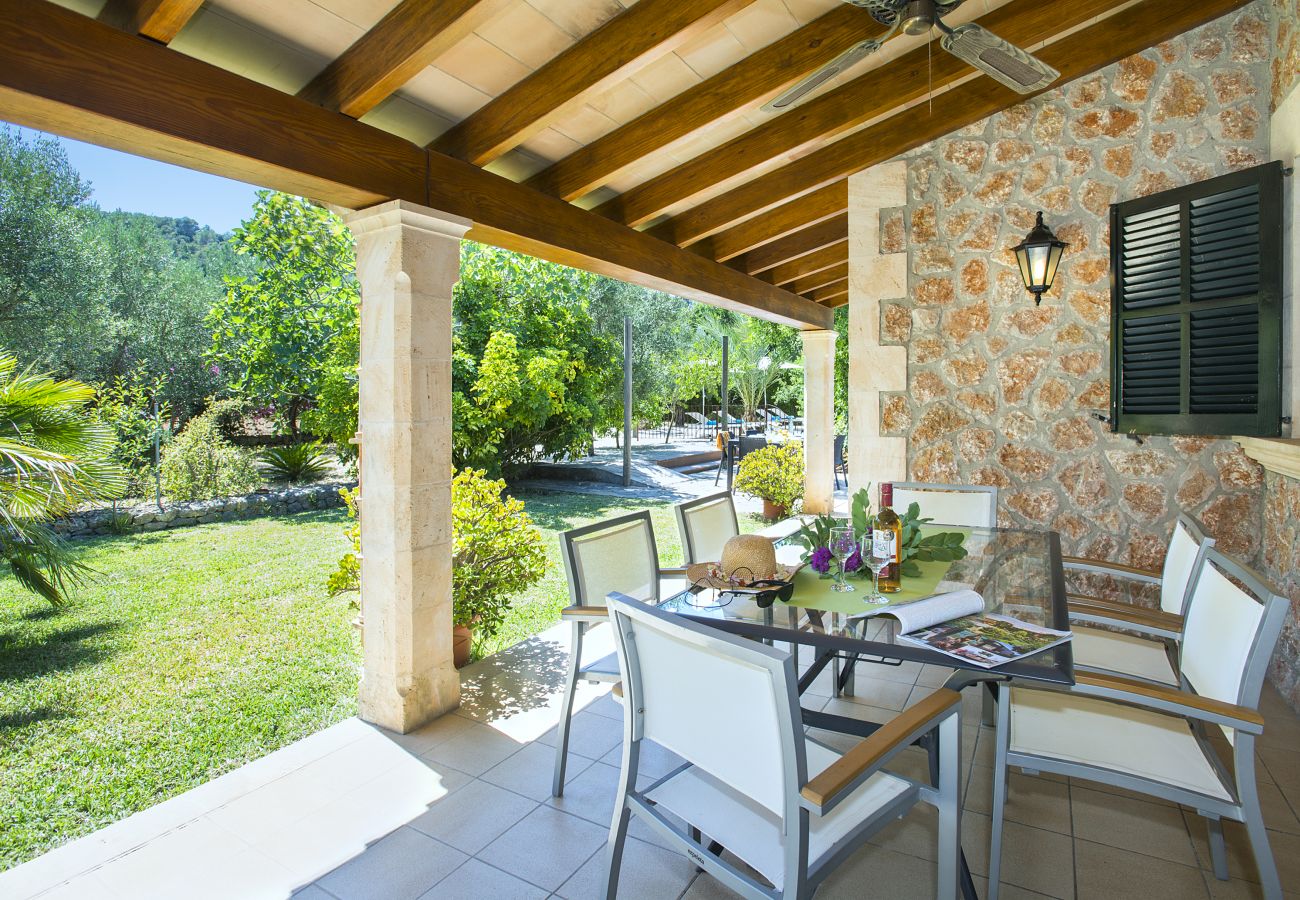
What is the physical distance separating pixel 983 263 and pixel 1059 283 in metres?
0.41

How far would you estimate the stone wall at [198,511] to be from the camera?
7301 mm

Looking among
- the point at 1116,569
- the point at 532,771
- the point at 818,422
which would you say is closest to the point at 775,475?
the point at 818,422


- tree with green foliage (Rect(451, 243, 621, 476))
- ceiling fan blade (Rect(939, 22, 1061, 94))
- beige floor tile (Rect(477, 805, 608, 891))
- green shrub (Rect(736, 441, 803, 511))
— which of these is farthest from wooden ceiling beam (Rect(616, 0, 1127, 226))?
tree with green foliage (Rect(451, 243, 621, 476))

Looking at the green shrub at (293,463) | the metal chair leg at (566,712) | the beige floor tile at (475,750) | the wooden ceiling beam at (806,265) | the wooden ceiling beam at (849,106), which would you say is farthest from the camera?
the green shrub at (293,463)

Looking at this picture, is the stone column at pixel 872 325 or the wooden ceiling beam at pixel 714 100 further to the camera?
the stone column at pixel 872 325

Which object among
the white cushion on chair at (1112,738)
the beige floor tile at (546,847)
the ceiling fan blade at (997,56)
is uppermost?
the ceiling fan blade at (997,56)

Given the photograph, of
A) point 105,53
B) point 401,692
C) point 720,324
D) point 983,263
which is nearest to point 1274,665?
point 983,263

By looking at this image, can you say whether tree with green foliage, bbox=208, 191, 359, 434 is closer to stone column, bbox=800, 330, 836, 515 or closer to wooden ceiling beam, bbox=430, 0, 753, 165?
stone column, bbox=800, 330, 836, 515

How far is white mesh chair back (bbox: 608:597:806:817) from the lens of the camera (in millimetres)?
1240

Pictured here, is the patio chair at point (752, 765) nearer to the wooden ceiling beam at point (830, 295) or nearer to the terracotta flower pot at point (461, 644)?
the terracotta flower pot at point (461, 644)

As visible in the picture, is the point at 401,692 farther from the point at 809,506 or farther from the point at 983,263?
the point at 809,506

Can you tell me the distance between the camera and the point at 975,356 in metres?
3.98

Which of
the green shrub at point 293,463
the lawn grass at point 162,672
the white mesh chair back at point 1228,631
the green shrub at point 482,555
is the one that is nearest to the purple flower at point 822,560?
the white mesh chair back at point 1228,631

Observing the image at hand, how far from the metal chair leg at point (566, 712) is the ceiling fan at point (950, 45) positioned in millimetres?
1975
